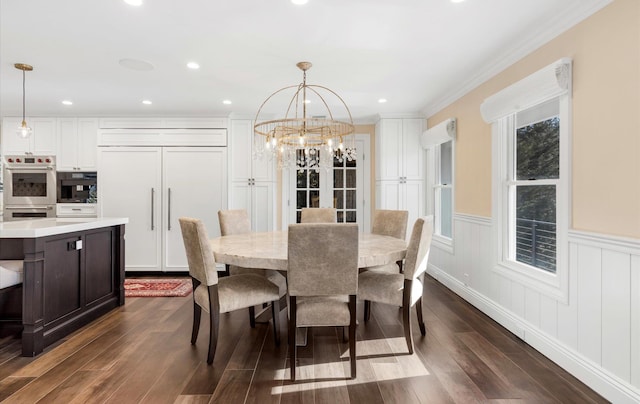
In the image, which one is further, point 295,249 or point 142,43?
point 142,43

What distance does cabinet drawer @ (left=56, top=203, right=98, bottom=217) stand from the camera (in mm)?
4828

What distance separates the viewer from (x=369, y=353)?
2479 mm

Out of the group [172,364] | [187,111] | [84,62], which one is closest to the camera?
[172,364]

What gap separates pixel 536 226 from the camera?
2744 millimetres

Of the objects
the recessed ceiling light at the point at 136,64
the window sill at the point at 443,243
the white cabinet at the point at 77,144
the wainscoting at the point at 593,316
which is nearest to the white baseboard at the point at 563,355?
the wainscoting at the point at 593,316

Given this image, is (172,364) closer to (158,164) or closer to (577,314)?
(577,314)

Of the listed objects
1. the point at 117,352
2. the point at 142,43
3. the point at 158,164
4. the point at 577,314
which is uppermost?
the point at 142,43

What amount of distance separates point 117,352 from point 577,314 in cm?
313

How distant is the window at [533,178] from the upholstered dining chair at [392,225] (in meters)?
0.82

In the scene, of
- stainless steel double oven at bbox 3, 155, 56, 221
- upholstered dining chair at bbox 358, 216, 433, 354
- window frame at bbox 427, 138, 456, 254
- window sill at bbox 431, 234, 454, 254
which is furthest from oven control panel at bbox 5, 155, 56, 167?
window sill at bbox 431, 234, 454, 254

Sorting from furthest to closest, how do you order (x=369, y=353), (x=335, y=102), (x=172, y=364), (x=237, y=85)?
(x=335, y=102), (x=237, y=85), (x=369, y=353), (x=172, y=364)

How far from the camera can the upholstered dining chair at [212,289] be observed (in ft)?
7.48

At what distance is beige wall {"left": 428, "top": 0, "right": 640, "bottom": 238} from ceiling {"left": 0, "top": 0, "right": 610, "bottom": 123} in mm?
169

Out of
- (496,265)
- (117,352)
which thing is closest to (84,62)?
(117,352)
